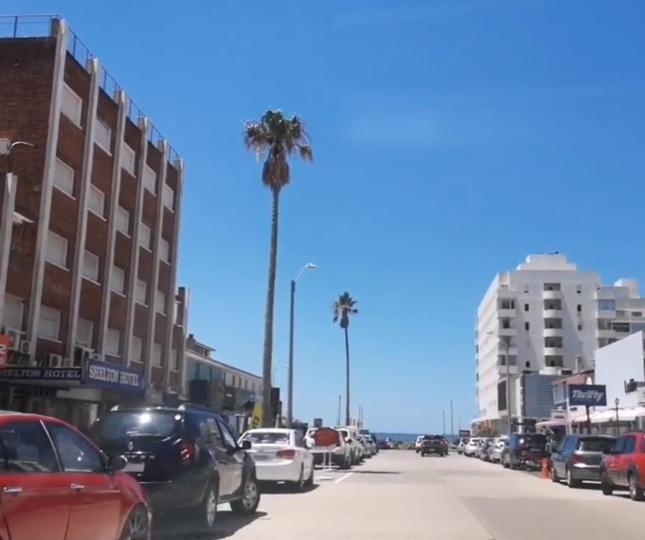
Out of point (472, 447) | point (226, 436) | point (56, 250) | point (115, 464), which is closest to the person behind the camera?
point (115, 464)

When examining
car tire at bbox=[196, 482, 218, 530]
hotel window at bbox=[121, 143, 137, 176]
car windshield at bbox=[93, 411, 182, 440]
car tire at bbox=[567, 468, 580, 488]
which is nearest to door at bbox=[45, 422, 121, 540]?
car windshield at bbox=[93, 411, 182, 440]

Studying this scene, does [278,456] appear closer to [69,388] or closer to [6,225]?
[6,225]

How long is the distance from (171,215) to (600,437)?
86.0ft

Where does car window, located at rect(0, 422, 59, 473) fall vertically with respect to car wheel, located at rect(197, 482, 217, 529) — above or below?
above

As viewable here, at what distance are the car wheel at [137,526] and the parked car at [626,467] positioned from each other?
14779 millimetres

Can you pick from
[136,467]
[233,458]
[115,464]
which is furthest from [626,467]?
[115,464]

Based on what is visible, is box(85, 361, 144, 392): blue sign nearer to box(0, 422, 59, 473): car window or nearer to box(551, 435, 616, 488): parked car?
box(551, 435, 616, 488): parked car

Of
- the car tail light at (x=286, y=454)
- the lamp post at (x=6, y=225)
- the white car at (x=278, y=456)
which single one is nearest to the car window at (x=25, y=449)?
the white car at (x=278, y=456)

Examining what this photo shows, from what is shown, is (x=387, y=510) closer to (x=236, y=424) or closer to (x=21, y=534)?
(x=21, y=534)

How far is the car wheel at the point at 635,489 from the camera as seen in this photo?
2055 cm

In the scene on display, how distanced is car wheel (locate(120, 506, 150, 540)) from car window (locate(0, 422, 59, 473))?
5.23 feet

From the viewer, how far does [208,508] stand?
12.4 meters

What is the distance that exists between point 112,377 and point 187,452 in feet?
58.6

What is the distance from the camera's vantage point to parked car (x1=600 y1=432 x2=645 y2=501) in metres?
20.6
